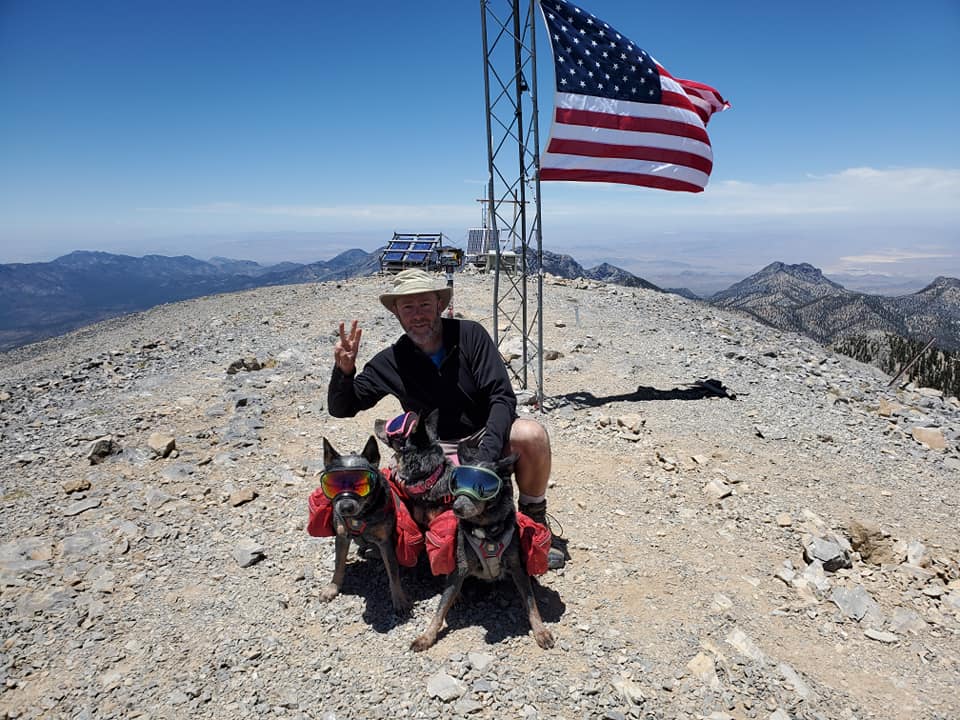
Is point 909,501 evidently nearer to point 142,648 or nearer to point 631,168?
point 631,168

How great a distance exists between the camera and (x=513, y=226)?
24.7ft

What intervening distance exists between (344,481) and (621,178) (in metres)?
5.76

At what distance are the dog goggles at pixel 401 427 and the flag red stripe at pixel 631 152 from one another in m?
4.65

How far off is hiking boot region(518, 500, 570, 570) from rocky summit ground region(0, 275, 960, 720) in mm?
68

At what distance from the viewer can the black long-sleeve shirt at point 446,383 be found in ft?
11.1

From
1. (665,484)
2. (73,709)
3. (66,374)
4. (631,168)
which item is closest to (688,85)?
(631,168)

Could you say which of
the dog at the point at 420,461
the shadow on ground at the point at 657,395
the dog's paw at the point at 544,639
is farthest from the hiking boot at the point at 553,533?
the shadow on ground at the point at 657,395

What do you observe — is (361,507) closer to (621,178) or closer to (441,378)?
(441,378)

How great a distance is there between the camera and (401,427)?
310cm

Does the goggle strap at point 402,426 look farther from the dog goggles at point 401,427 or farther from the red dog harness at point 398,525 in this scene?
the red dog harness at point 398,525

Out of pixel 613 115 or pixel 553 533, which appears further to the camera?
pixel 613 115

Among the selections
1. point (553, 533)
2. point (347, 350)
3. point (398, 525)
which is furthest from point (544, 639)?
point (347, 350)

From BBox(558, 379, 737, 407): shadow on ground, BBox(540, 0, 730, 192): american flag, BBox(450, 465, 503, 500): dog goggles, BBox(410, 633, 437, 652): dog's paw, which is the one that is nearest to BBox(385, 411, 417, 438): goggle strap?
BBox(450, 465, 503, 500): dog goggles

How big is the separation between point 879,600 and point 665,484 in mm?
1878
